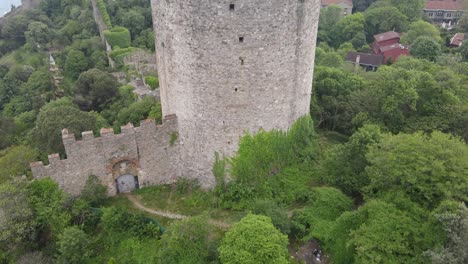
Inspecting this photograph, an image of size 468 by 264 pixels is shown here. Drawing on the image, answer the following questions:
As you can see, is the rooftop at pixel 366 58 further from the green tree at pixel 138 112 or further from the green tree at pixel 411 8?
the green tree at pixel 138 112

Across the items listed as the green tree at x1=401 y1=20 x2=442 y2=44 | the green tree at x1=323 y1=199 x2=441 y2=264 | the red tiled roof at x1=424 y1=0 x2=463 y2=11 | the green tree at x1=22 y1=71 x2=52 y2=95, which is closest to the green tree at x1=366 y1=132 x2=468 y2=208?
the green tree at x1=323 y1=199 x2=441 y2=264

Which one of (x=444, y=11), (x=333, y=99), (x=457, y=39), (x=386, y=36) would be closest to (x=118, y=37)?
(x=333, y=99)

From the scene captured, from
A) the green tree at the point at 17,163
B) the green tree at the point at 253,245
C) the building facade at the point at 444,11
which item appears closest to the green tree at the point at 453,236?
the green tree at the point at 253,245

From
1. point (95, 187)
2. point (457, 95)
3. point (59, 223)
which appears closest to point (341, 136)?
point (457, 95)

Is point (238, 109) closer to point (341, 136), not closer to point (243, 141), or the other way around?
point (243, 141)

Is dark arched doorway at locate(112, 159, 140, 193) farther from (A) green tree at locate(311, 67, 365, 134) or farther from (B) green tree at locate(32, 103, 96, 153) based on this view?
(A) green tree at locate(311, 67, 365, 134)
